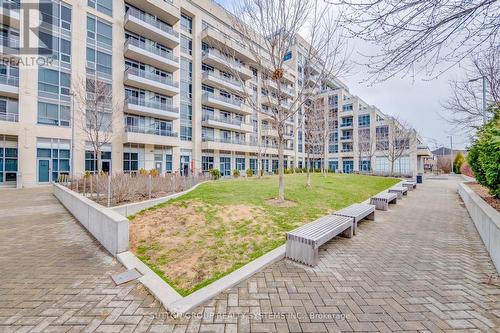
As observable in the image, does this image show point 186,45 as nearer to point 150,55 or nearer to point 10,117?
point 150,55

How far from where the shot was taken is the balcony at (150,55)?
958 inches

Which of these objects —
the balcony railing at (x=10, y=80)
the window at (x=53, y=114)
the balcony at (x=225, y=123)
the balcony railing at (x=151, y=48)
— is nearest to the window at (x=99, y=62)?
the balcony railing at (x=151, y=48)

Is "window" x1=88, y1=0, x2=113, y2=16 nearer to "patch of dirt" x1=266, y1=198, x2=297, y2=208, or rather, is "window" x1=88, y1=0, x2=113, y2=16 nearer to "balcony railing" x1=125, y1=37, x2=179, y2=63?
"balcony railing" x1=125, y1=37, x2=179, y2=63

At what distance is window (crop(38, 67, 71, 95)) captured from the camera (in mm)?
20562

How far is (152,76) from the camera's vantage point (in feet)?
85.0

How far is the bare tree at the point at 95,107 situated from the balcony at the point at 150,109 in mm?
1343

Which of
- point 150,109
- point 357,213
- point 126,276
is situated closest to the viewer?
point 126,276

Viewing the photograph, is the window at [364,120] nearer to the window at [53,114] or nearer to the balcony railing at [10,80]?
the window at [53,114]

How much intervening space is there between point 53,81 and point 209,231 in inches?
969

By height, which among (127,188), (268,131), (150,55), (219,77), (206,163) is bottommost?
(127,188)

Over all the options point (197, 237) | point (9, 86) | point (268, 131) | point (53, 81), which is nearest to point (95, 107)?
point (53, 81)

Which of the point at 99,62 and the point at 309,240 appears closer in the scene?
the point at 309,240

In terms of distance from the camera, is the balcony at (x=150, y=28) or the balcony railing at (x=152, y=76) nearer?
the balcony at (x=150, y=28)

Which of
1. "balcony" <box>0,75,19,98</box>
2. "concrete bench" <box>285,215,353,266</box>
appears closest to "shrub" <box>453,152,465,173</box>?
"concrete bench" <box>285,215,353,266</box>
